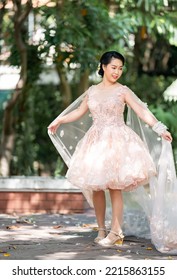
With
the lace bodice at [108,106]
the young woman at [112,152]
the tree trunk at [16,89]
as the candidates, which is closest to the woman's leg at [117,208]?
the young woman at [112,152]

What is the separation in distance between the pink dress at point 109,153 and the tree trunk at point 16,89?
500 centimetres

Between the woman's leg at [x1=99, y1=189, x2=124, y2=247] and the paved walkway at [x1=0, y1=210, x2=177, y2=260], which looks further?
the woman's leg at [x1=99, y1=189, x2=124, y2=247]

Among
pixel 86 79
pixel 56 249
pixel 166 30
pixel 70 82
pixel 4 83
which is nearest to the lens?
pixel 56 249

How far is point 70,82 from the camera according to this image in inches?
798

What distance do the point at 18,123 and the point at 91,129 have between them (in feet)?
29.6

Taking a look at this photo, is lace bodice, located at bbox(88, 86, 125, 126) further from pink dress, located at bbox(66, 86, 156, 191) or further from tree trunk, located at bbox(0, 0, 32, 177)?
tree trunk, located at bbox(0, 0, 32, 177)

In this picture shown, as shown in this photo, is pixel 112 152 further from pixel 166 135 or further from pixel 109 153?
pixel 166 135

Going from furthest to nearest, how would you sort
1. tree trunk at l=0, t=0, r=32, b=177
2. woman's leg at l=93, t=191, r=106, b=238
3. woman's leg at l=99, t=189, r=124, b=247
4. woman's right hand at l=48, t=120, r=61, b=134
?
tree trunk at l=0, t=0, r=32, b=177
woman's right hand at l=48, t=120, r=61, b=134
woman's leg at l=93, t=191, r=106, b=238
woman's leg at l=99, t=189, r=124, b=247

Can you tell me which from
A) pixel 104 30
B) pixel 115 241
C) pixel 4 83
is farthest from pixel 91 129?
pixel 4 83

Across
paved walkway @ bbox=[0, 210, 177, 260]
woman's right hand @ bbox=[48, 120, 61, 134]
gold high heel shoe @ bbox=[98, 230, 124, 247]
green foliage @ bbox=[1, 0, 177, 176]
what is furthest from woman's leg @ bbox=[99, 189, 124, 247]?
green foliage @ bbox=[1, 0, 177, 176]

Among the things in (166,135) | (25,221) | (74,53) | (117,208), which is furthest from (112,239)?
(74,53)

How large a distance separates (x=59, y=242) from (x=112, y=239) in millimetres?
609

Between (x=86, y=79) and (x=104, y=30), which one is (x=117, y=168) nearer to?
(x=104, y=30)

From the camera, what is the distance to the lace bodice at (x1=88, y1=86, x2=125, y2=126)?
9.49 metres
